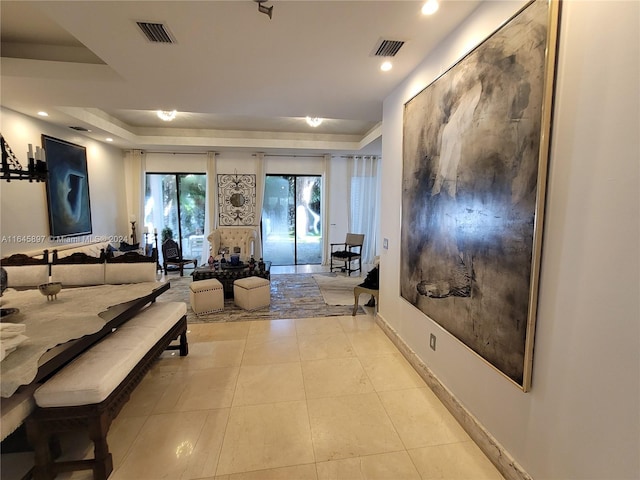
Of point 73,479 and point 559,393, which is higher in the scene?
point 559,393

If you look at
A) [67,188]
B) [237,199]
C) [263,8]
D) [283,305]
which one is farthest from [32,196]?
[263,8]

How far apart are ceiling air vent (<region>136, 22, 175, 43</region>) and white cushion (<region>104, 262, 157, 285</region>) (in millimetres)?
2092

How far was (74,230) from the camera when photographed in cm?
503

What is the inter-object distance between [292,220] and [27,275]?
5.30m

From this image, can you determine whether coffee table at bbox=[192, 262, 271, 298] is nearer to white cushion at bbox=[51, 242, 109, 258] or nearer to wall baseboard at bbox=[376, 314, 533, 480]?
white cushion at bbox=[51, 242, 109, 258]

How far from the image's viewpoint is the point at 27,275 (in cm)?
289

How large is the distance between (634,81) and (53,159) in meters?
6.61

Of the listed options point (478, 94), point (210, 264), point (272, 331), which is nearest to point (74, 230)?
point (210, 264)

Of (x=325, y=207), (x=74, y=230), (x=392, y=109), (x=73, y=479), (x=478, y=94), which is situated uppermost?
(x=392, y=109)

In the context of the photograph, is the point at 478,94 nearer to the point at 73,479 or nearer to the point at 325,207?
the point at 73,479

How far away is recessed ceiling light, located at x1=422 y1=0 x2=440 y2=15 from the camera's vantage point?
182 centimetres

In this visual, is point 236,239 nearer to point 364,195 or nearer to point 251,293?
point 251,293

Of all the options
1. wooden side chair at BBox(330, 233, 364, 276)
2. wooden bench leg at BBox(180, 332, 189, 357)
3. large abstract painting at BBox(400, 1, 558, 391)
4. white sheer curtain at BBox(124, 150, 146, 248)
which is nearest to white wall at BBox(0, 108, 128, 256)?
white sheer curtain at BBox(124, 150, 146, 248)

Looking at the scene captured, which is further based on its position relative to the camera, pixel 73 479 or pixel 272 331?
pixel 272 331
